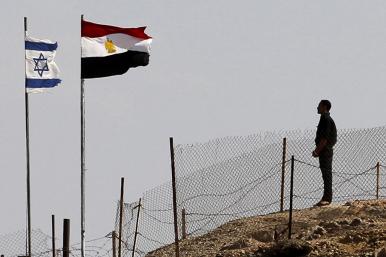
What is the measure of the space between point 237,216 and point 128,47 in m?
3.84

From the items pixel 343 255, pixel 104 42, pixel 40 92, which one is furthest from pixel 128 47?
pixel 343 255

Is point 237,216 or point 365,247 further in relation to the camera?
point 237,216

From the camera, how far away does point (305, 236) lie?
22.2m

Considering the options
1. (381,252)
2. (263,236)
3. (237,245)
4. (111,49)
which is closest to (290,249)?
(381,252)

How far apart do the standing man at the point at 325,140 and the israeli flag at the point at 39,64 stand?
17.9ft

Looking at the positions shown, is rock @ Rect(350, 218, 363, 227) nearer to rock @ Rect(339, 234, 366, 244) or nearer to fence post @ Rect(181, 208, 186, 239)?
rock @ Rect(339, 234, 366, 244)

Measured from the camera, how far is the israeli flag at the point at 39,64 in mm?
26469

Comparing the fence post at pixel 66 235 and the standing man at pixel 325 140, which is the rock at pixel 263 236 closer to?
the standing man at pixel 325 140

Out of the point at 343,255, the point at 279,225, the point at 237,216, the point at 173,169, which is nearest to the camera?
the point at 343,255

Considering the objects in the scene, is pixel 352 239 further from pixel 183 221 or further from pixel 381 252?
pixel 183 221

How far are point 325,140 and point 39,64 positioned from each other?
5.97 meters

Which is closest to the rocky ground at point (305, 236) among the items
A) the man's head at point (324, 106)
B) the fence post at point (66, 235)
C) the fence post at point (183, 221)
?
the fence post at point (183, 221)

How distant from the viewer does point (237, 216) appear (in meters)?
26.1

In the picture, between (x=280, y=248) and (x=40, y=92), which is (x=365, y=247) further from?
(x=40, y=92)
